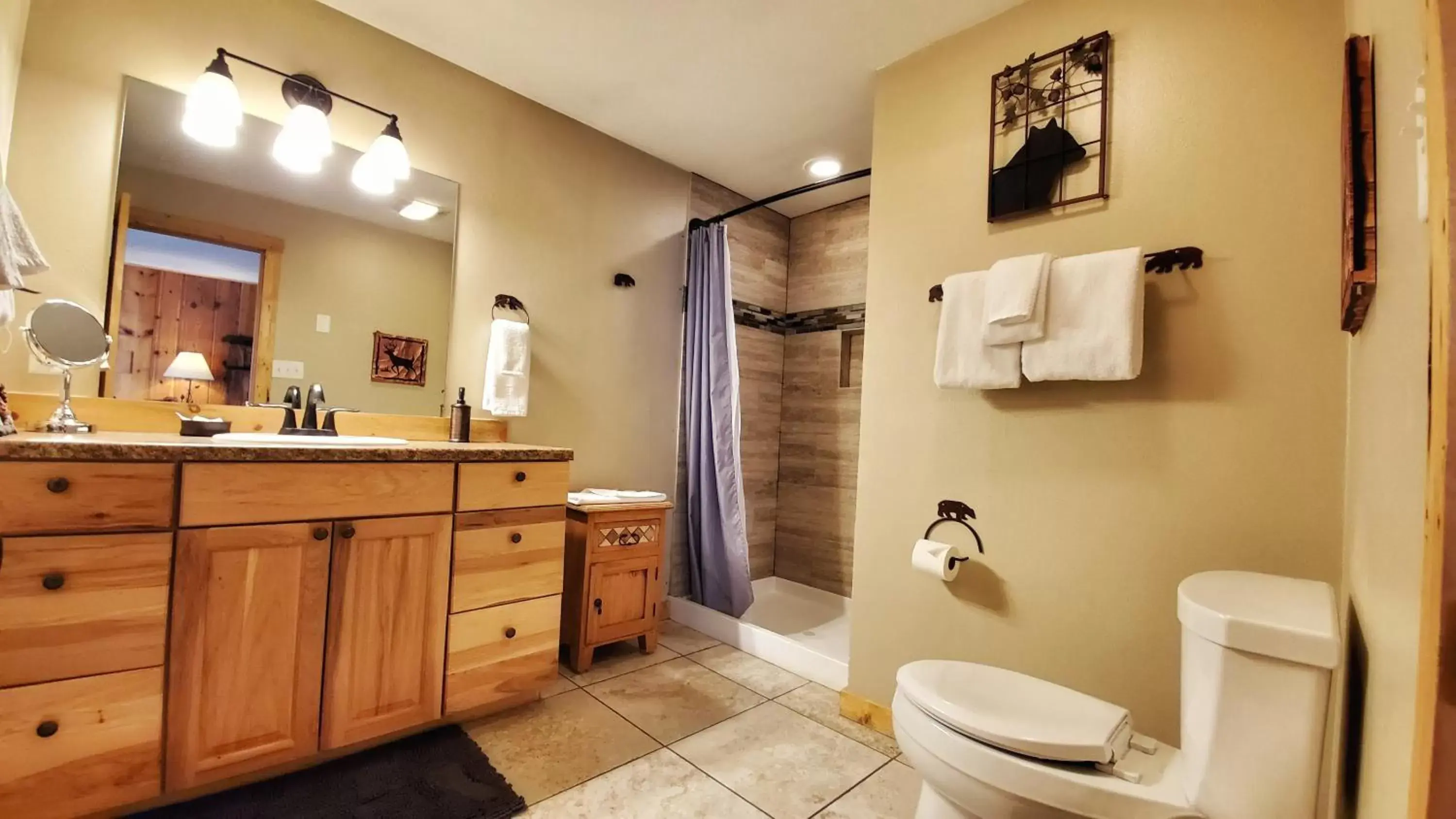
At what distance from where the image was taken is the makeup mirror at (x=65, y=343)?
1.39 meters

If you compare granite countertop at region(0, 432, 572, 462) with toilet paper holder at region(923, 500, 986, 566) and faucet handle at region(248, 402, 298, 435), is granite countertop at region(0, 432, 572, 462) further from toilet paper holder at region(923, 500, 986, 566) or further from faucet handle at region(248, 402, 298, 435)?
toilet paper holder at region(923, 500, 986, 566)

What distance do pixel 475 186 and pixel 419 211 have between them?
0.24 m

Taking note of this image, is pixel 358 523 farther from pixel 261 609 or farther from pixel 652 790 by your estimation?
pixel 652 790

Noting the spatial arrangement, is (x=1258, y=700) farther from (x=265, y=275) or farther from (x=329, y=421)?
(x=265, y=275)

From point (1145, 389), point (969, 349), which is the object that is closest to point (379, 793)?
point (969, 349)

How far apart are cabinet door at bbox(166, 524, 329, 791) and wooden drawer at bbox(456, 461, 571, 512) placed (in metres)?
0.37

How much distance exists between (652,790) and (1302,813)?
1.30 m

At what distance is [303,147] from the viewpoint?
178 centimetres

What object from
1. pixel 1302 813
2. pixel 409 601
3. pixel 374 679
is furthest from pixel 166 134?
pixel 1302 813

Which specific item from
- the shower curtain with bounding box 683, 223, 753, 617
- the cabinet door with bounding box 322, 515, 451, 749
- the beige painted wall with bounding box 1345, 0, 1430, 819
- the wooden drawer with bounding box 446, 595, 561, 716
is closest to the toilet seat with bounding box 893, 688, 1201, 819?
the beige painted wall with bounding box 1345, 0, 1430, 819

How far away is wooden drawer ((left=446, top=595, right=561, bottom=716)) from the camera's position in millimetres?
1611

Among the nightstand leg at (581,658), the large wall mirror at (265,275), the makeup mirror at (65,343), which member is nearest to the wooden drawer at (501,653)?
the nightstand leg at (581,658)

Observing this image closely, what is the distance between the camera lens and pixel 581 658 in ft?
6.94

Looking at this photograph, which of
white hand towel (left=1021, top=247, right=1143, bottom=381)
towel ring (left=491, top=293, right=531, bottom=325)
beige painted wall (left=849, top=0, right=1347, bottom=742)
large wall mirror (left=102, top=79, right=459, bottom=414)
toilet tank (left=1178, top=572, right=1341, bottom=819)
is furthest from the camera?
towel ring (left=491, top=293, right=531, bottom=325)
